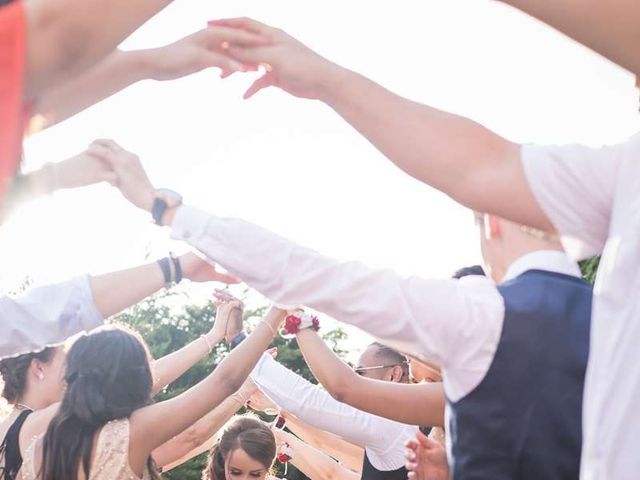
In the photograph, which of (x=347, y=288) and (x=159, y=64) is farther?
(x=347, y=288)

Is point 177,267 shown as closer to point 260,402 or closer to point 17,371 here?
point 17,371

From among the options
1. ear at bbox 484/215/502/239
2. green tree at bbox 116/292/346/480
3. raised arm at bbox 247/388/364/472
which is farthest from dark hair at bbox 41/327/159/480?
green tree at bbox 116/292/346/480

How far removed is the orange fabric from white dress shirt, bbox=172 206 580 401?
56.4 inches

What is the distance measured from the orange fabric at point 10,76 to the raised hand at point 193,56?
3.74 ft

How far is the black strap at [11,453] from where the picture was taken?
4.32 m

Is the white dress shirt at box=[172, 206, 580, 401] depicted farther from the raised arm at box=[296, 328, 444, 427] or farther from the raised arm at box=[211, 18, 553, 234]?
the raised arm at box=[296, 328, 444, 427]

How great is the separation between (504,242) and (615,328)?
147 cm

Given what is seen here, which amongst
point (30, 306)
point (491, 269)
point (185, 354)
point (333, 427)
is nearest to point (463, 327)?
point (491, 269)

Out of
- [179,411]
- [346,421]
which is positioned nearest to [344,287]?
[179,411]

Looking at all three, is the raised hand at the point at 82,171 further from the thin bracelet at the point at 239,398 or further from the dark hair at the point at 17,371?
the thin bracelet at the point at 239,398

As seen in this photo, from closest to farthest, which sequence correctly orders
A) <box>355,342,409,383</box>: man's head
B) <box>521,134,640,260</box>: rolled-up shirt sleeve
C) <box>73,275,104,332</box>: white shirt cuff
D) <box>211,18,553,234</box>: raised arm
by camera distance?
1. <box>521,134,640,260</box>: rolled-up shirt sleeve
2. <box>211,18,553,234</box>: raised arm
3. <box>73,275,104,332</box>: white shirt cuff
4. <box>355,342,409,383</box>: man's head

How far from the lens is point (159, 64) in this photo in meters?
2.45

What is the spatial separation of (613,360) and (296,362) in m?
24.5

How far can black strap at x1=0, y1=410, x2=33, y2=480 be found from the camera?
4320 millimetres
